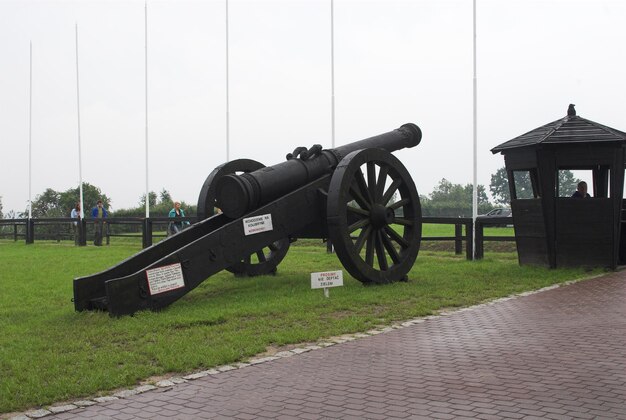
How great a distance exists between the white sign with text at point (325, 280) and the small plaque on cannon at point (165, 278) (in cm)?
184

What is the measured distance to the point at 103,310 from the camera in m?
8.99

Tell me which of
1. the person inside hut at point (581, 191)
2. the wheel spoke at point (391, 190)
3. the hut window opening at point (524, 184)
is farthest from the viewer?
the hut window opening at point (524, 184)

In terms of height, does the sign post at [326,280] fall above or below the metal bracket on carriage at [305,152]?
below

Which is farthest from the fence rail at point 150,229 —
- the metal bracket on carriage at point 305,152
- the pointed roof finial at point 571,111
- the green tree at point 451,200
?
the green tree at point 451,200

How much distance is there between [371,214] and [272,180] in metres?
1.73

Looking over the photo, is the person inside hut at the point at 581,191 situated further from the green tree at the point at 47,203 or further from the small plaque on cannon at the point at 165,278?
the green tree at the point at 47,203

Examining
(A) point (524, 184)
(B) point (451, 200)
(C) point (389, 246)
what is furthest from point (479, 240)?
(B) point (451, 200)

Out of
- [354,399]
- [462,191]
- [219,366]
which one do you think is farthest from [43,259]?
[462,191]

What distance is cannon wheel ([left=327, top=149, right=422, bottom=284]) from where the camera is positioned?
10625 mm

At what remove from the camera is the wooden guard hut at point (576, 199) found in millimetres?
13312

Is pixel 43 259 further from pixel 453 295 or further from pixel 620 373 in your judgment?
pixel 620 373

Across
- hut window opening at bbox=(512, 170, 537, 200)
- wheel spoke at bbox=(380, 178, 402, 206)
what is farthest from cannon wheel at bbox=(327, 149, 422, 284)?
hut window opening at bbox=(512, 170, 537, 200)

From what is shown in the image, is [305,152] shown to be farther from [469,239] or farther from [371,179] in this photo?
[469,239]

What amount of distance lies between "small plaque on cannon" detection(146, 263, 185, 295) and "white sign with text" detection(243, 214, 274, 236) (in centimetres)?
135
